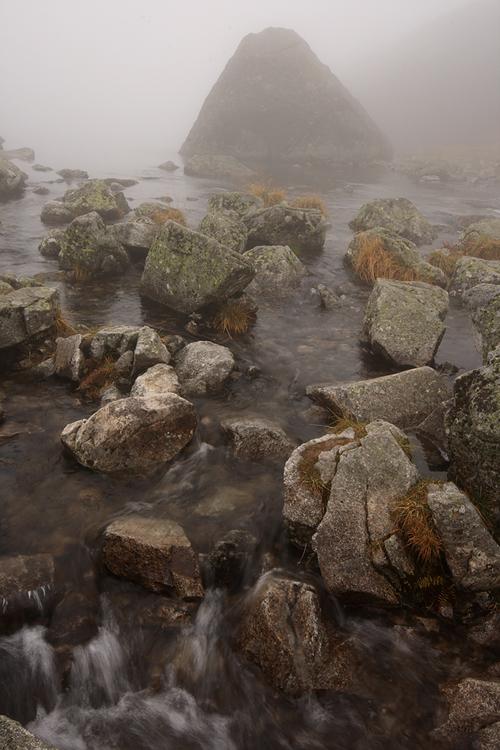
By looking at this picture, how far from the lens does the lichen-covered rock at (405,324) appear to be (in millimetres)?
13094

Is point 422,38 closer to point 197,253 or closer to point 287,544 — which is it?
point 197,253

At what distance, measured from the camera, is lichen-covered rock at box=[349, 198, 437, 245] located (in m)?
25.6

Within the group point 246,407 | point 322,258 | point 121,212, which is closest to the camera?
point 246,407

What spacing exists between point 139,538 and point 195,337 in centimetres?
821

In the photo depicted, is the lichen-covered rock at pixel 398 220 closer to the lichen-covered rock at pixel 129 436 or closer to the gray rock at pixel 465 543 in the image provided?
the lichen-covered rock at pixel 129 436

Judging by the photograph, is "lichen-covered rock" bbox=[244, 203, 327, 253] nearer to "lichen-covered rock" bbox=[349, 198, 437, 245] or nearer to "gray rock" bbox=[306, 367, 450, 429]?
"lichen-covered rock" bbox=[349, 198, 437, 245]

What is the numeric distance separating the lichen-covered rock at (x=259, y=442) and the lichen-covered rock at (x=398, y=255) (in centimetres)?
1205

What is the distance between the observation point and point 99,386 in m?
11.6

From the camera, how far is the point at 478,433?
7.70 m

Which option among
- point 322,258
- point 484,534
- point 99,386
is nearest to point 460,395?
point 484,534

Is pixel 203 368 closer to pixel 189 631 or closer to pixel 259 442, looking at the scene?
pixel 259 442

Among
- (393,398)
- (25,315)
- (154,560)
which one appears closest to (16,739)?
(154,560)

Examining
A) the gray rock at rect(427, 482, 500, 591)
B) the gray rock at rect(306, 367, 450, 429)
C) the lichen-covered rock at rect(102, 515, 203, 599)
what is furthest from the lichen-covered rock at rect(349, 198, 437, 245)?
the lichen-covered rock at rect(102, 515, 203, 599)

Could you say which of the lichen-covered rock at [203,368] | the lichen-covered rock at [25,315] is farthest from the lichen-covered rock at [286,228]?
the lichen-covered rock at [25,315]
